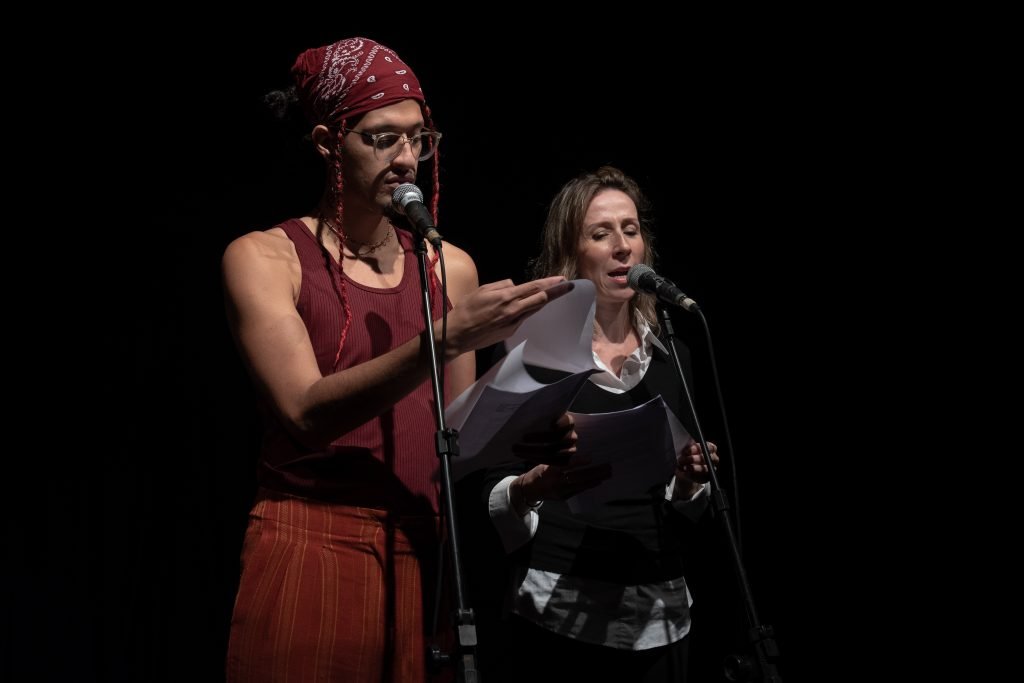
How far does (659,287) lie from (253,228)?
1466 mm

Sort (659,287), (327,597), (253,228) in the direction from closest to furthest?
1. (327,597)
2. (659,287)
3. (253,228)

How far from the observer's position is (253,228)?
8.89ft

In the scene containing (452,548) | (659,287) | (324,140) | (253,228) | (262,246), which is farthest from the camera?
(253,228)

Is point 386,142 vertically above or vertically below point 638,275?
above

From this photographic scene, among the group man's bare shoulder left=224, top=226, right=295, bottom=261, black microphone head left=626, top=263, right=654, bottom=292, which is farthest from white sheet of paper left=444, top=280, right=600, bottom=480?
black microphone head left=626, top=263, right=654, bottom=292

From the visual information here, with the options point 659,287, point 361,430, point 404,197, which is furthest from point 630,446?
point 404,197

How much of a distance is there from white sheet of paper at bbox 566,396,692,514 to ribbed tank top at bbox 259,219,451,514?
0.28 meters

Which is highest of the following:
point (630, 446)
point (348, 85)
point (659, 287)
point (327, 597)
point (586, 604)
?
point (348, 85)

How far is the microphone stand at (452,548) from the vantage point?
1.08 meters

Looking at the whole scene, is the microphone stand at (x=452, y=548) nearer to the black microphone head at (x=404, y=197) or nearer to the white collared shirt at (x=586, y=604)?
the black microphone head at (x=404, y=197)

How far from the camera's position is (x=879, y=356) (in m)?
2.89

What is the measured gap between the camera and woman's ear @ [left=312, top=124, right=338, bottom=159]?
1486mm

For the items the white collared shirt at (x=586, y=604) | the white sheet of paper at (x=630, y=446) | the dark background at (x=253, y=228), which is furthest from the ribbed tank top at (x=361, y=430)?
the dark background at (x=253, y=228)

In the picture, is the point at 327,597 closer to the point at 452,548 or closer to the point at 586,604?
the point at 452,548
